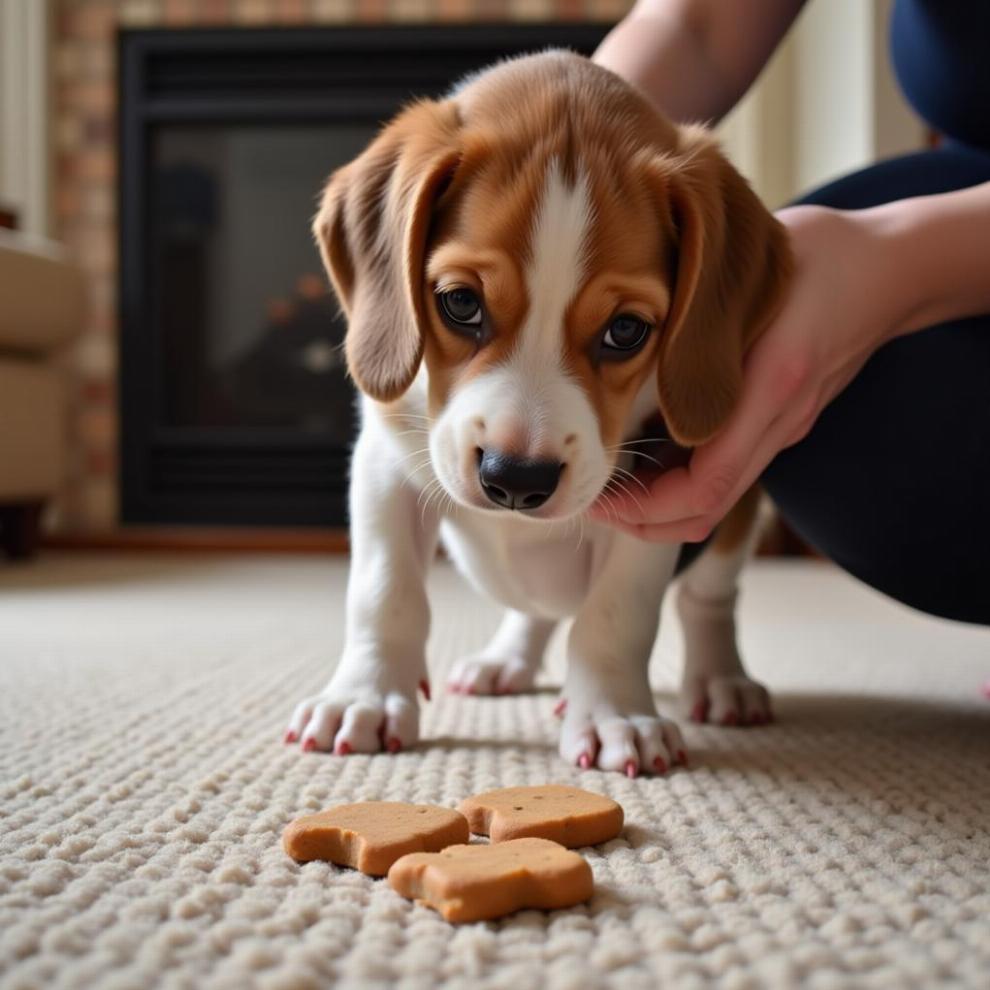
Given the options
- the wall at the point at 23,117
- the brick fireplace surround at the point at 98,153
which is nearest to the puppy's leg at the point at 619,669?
the brick fireplace surround at the point at 98,153

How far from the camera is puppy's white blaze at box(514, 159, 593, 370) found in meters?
1.13

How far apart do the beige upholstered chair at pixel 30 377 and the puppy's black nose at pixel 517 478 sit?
8.90 feet

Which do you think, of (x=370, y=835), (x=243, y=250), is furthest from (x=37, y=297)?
(x=370, y=835)

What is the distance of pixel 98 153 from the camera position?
4.73m

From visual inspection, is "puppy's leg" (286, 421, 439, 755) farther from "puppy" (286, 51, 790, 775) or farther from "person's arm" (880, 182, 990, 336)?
"person's arm" (880, 182, 990, 336)

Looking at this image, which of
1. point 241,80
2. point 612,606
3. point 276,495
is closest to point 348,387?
point 276,495

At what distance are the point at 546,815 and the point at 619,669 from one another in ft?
1.22

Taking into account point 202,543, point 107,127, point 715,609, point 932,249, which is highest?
point 107,127

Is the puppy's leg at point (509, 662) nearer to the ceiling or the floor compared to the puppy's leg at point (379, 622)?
nearer to the floor

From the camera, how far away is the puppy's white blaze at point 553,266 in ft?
3.71

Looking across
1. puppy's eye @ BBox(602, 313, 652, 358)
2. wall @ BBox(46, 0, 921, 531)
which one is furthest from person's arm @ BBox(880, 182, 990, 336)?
wall @ BBox(46, 0, 921, 531)

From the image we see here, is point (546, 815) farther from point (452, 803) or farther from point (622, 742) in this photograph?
point (622, 742)

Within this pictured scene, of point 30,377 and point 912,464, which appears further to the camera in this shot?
point 30,377

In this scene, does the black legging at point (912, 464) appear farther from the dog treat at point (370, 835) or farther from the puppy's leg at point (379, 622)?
the dog treat at point (370, 835)
